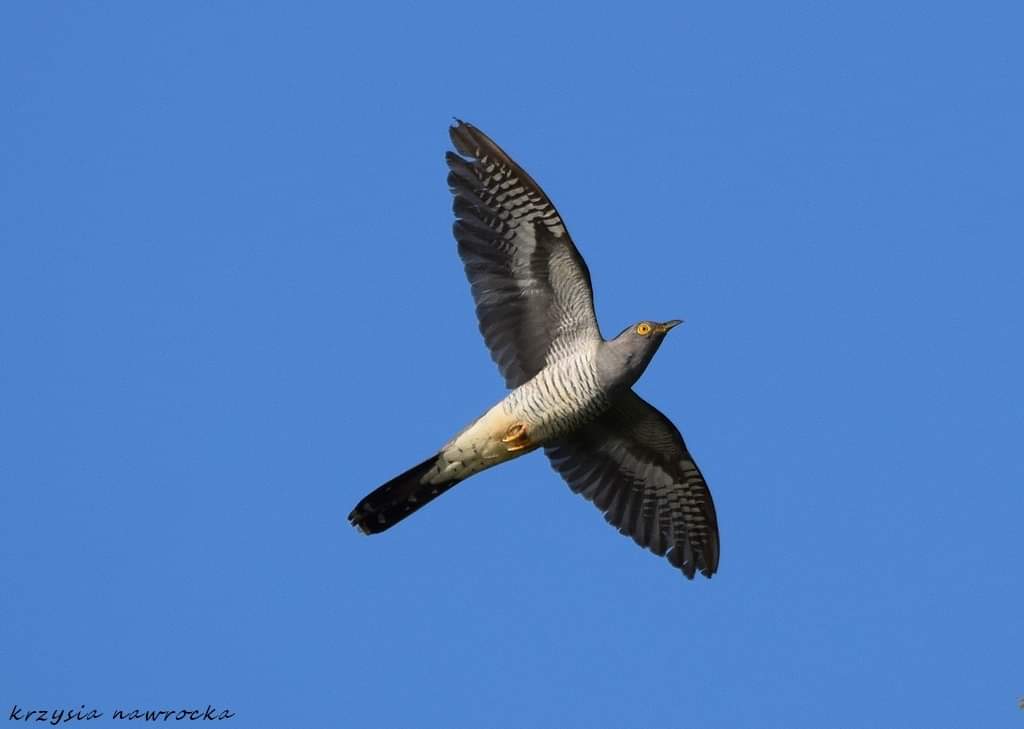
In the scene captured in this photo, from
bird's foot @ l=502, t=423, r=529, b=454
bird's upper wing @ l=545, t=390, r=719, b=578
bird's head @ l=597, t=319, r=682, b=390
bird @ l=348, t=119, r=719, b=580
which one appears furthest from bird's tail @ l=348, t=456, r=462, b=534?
bird's head @ l=597, t=319, r=682, b=390

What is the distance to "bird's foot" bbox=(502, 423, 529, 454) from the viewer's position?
11.1 meters

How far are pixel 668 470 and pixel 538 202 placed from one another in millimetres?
2610

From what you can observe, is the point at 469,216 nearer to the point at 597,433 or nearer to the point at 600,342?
the point at 600,342

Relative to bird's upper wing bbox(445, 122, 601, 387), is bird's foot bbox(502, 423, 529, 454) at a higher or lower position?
lower

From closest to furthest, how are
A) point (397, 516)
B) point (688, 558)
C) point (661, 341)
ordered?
1. point (661, 341)
2. point (397, 516)
3. point (688, 558)

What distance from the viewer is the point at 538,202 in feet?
35.8

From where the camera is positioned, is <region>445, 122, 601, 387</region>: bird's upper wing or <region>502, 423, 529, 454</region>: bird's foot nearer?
<region>445, 122, 601, 387</region>: bird's upper wing

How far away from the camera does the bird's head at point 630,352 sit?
1072 cm

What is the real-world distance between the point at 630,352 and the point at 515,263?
1.14 meters

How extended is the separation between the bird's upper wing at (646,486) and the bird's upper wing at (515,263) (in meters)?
1.00

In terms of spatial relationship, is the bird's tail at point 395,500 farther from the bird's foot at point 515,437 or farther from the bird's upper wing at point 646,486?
the bird's upper wing at point 646,486

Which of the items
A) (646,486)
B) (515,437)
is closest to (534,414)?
(515,437)

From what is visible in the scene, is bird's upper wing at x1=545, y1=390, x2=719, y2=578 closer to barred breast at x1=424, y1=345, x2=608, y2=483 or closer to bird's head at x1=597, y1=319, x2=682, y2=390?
barred breast at x1=424, y1=345, x2=608, y2=483

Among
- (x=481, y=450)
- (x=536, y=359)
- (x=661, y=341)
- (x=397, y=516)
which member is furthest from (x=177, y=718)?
(x=661, y=341)
